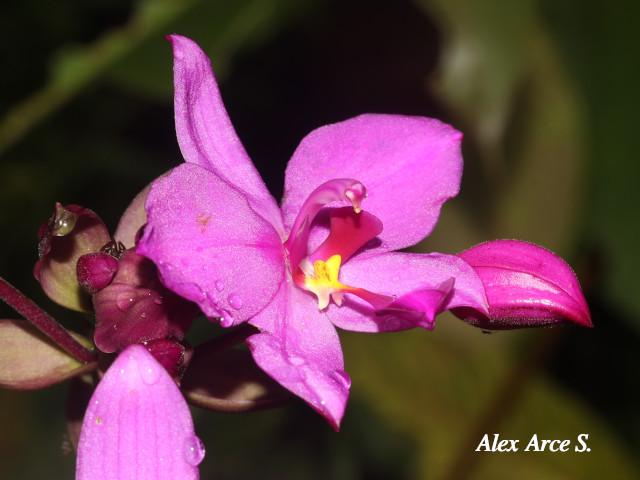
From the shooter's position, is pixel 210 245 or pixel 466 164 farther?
pixel 466 164

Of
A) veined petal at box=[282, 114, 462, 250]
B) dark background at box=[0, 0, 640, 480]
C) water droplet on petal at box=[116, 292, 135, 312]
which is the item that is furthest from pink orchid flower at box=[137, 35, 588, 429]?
dark background at box=[0, 0, 640, 480]

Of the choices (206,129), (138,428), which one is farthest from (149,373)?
(206,129)

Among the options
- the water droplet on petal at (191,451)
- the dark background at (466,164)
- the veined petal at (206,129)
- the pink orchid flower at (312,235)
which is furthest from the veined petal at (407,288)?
the dark background at (466,164)

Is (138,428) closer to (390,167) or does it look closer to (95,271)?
(95,271)

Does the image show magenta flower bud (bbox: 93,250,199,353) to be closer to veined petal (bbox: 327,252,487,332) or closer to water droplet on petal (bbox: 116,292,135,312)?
water droplet on petal (bbox: 116,292,135,312)

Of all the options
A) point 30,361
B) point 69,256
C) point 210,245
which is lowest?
point 30,361

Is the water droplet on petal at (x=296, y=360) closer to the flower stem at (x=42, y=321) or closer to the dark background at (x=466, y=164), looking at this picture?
the flower stem at (x=42, y=321)
